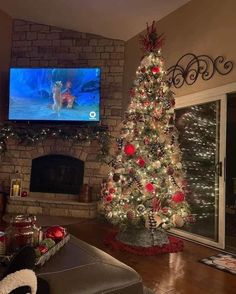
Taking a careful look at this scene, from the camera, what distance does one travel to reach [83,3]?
449cm

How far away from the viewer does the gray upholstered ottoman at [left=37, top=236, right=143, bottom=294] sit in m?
1.21

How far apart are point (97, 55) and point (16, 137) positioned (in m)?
2.15

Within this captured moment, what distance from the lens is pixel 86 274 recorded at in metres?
1.31

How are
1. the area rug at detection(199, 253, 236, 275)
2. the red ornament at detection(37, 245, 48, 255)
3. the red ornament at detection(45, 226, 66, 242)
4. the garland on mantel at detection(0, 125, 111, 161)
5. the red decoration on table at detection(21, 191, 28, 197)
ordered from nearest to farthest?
the red ornament at detection(37, 245, 48, 255) < the red ornament at detection(45, 226, 66, 242) < the area rug at detection(199, 253, 236, 275) < the garland on mantel at detection(0, 125, 111, 161) < the red decoration on table at detection(21, 191, 28, 197)

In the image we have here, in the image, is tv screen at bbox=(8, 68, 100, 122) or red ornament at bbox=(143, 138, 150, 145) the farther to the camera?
tv screen at bbox=(8, 68, 100, 122)

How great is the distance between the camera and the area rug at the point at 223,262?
115 inches

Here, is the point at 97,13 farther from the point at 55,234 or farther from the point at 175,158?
the point at 55,234

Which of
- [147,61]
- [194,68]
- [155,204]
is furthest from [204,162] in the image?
[147,61]

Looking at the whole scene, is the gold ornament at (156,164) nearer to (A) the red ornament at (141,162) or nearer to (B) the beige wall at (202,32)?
(A) the red ornament at (141,162)

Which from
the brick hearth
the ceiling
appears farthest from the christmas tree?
the brick hearth

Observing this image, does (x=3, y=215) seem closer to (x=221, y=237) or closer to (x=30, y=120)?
(x=30, y=120)

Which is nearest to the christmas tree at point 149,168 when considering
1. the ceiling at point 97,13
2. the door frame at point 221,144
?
the door frame at point 221,144

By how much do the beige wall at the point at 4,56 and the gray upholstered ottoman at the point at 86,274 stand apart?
4595mm

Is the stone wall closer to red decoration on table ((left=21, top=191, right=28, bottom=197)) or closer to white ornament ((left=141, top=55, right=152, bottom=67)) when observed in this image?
red decoration on table ((left=21, top=191, right=28, bottom=197))
